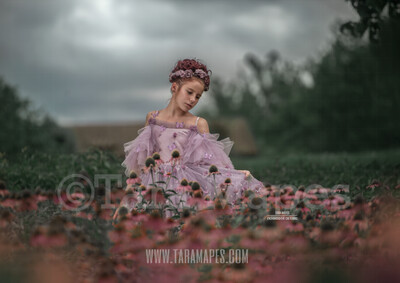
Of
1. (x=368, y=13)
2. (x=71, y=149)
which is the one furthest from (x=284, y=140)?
(x=368, y=13)

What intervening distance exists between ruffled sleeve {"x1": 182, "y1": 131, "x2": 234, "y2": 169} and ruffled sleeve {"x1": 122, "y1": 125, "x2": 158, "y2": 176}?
1.43ft

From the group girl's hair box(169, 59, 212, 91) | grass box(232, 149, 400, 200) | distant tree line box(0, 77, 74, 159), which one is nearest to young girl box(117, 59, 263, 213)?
girl's hair box(169, 59, 212, 91)

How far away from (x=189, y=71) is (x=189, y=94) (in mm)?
287

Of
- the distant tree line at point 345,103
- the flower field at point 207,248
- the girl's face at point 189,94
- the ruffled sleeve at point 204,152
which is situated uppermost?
the distant tree line at point 345,103

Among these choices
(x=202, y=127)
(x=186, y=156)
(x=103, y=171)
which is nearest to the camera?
(x=186, y=156)

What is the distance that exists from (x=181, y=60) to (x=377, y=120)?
2084cm

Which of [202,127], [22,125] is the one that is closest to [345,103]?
[22,125]

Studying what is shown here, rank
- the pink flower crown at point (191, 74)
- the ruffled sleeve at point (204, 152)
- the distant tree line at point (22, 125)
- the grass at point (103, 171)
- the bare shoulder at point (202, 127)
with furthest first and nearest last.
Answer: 1. the distant tree line at point (22, 125)
2. the grass at point (103, 171)
3. the bare shoulder at point (202, 127)
4. the pink flower crown at point (191, 74)
5. the ruffled sleeve at point (204, 152)

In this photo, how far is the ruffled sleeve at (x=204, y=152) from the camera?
496 centimetres

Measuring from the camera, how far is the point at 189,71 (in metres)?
5.07

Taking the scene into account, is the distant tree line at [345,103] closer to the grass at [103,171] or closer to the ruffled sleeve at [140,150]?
the grass at [103,171]

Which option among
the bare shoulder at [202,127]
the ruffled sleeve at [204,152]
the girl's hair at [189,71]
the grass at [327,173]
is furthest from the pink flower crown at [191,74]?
the grass at [327,173]

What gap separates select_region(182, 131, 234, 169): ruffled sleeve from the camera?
16.3 feet

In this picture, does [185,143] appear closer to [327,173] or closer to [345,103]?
[327,173]
